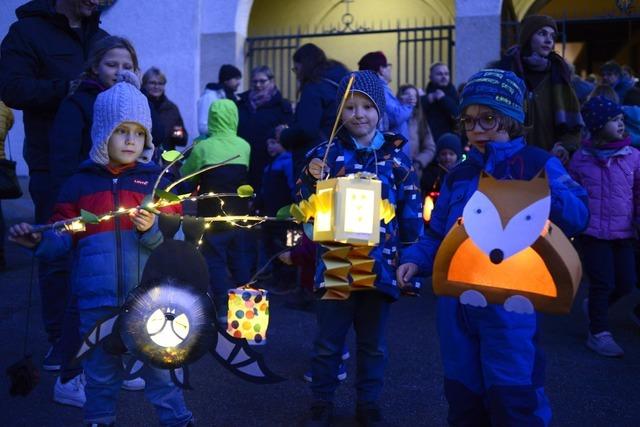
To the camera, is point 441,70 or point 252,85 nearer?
point 252,85

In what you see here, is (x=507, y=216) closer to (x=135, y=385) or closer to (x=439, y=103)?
(x=135, y=385)

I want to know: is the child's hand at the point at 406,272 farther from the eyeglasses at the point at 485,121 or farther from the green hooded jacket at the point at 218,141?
the green hooded jacket at the point at 218,141

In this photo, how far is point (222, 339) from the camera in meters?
2.42

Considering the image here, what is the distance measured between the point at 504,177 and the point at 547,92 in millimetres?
2793

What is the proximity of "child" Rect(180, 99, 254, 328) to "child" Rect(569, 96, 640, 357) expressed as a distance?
255 centimetres

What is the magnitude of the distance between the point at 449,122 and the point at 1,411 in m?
5.70

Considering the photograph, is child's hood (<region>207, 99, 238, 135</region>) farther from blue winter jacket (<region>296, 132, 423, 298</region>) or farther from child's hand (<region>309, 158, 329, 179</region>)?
child's hand (<region>309, 158, 329, 179</region>)

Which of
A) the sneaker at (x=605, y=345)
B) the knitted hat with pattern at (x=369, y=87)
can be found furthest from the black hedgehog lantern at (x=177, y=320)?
the sneaker at (x=605, y=345)

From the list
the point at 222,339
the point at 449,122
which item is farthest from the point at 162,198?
the point at 449,122

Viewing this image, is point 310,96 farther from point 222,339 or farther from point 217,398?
point 222,339

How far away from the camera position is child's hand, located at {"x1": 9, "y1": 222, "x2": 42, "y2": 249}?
2.70 m

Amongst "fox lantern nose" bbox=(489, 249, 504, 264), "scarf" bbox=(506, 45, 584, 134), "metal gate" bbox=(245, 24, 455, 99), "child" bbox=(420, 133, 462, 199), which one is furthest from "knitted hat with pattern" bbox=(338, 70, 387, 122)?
"metal gate" bbox=(245, 24, 455, 99)

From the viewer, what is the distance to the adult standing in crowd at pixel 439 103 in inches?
323

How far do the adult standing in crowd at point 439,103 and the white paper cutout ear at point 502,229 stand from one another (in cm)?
593
